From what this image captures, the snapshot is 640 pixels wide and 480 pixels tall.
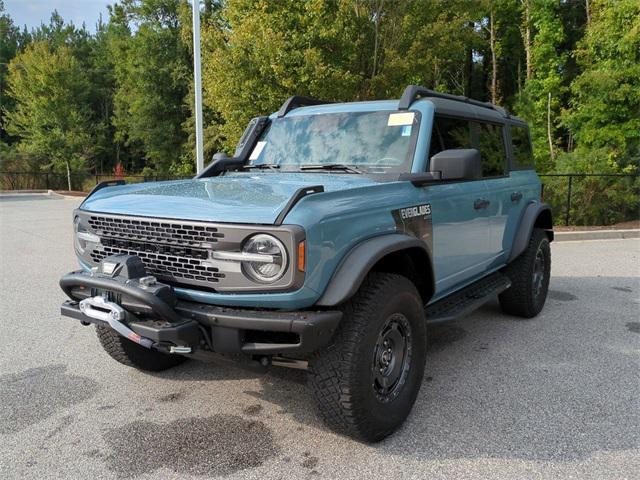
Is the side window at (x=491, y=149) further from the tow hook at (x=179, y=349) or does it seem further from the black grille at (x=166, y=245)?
the tow hook at (x=179, y=349)

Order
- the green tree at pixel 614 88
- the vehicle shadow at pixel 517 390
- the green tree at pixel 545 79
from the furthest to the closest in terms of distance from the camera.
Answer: the green tree at pixel 545 79, the green tree at pixel 614 88, the vehicle shadow at pixel 517 390

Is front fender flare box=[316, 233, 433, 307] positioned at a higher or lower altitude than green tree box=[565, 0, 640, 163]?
lower

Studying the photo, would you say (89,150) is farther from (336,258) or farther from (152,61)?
(336,258)

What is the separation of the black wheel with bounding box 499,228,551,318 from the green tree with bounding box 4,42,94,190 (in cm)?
2946

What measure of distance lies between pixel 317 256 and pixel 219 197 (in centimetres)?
79

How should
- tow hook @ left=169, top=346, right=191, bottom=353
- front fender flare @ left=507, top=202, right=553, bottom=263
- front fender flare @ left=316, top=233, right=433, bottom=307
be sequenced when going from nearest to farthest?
front fender flare @ left=316, top=233, right=433, bottom=307 < tow hook @ left=169, top=346, right=191, bottom=353 < front fender flare @ left=507, top=202, right=553, bottom=263

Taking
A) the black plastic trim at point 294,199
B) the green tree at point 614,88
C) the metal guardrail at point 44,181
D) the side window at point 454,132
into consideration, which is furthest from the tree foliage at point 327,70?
the black plastic trim at point 294,199

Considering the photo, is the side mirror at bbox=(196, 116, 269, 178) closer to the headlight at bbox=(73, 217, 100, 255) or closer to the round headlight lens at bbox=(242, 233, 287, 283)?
the headlight at bbox=(73, 217, 100, 255)

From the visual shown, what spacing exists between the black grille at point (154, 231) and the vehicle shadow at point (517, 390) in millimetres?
940

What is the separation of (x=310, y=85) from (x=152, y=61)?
27268 millimetres

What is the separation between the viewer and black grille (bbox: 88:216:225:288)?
8.92 feet

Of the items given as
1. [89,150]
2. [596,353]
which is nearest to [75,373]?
[596,353]

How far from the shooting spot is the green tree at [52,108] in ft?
94.5

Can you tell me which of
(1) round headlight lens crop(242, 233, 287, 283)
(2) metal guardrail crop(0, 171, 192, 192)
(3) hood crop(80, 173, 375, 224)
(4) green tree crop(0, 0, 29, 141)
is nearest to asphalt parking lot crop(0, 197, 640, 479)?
(1) round headlight lens crop(242, 233, 287, 283)
